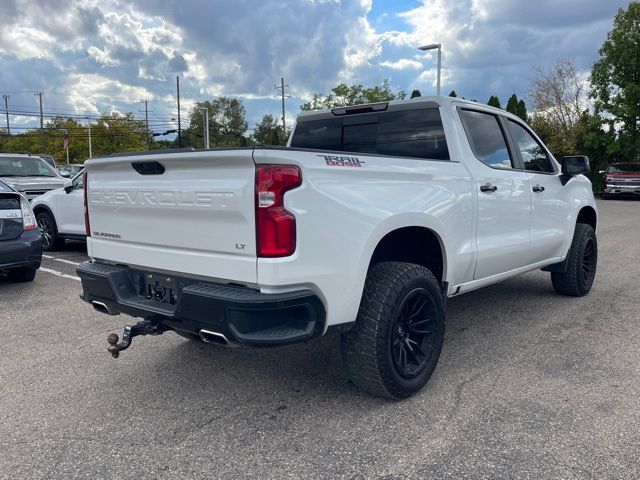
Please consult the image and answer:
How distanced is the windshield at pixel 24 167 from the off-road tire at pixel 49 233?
213 cm

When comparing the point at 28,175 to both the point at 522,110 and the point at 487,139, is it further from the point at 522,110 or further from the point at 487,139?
the point at 522,110

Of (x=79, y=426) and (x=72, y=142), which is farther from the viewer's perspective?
(x=72, y=142)

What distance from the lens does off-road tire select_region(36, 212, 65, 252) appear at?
9203 millimetres

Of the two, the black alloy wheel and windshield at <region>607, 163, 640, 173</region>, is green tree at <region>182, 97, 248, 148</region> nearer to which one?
windshield at <region>607, 163, 640, 173</region>

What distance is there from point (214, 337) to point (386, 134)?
92.2 inches

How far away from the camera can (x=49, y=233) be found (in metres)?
9.31

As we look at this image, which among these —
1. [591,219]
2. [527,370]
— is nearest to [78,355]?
[527,370]

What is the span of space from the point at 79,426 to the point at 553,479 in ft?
8.21

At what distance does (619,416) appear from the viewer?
3.08 m

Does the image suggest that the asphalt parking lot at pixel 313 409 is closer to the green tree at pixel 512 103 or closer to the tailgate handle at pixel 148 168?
the tailgate handle at pixel 148 168

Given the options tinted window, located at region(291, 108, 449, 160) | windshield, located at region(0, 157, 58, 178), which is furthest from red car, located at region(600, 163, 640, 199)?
tinted window, located at region(291, 108, 449, 160)

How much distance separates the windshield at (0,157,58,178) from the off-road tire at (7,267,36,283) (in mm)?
4878

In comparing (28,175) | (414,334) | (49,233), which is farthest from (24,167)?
(414,334)

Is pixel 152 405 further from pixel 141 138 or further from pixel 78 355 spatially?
pixel 141 138
